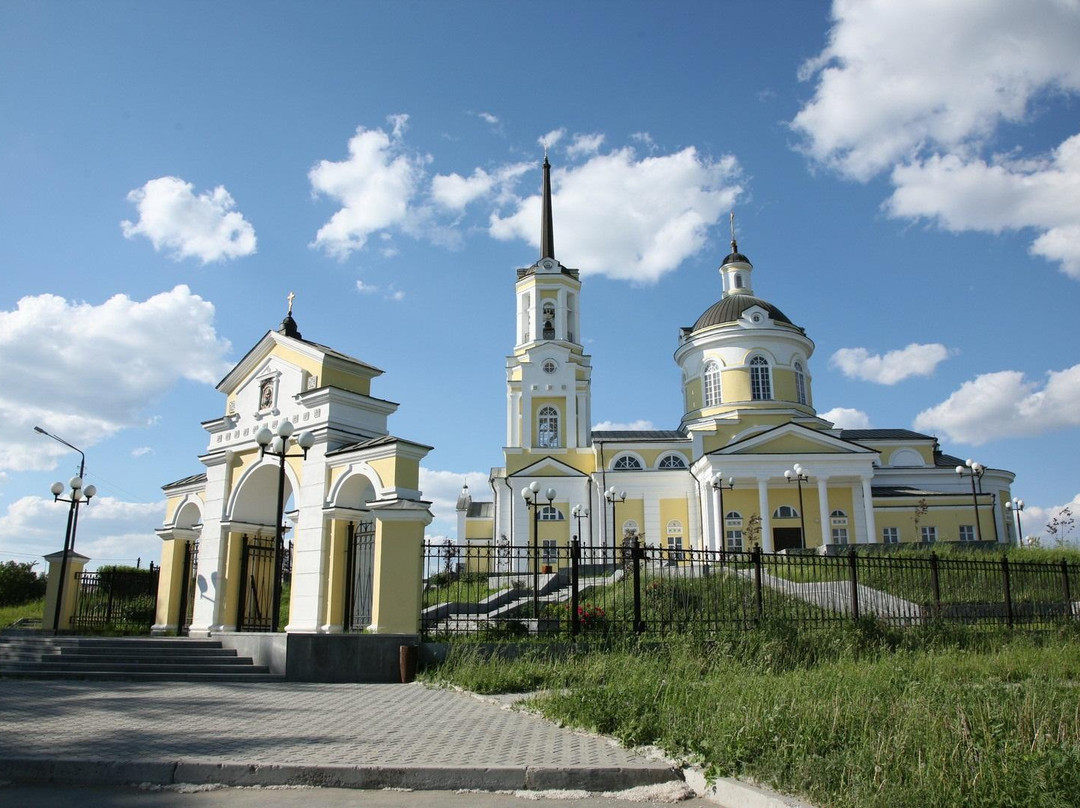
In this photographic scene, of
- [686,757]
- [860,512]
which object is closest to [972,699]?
[686,757]

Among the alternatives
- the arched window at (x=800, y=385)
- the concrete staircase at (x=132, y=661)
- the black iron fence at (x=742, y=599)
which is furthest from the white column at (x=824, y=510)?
the concrete staircase at (x=132, y=661)

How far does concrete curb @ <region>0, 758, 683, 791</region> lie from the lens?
628 centimetres

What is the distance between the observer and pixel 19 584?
34.4 metres

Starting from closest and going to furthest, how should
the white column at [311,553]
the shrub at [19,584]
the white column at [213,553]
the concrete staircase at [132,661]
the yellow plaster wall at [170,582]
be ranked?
1. the concrete staircase at [132,661]
2. the white column at [311,553]
3. the white column at [213,553]
4. the yellow plaster wall at [170,582]
5. the shrub at [19,584]

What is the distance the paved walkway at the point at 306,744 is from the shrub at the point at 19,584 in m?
27.8

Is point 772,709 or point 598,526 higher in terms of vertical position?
point 598,526

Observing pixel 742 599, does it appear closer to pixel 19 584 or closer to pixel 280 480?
pixel 280 480

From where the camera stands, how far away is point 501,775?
6324mm

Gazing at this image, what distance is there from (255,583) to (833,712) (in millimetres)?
14208

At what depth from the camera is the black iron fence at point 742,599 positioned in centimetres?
1374

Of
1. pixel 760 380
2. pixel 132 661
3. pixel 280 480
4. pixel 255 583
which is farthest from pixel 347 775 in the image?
pixel 760 380

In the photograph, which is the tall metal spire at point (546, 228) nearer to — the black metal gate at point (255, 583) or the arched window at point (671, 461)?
the arched window at point (671, 461)

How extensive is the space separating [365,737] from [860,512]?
107 ft

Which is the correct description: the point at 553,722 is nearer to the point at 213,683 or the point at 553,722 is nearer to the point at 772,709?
the point at 772,709
